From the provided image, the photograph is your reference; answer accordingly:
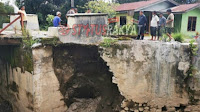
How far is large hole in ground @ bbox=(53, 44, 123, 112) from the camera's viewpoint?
26.1 ft

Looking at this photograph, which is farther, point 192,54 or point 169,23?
point 169,23

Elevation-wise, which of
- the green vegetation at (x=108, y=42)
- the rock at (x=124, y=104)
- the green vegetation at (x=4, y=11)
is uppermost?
the green vegetation at (x=4, y=11)

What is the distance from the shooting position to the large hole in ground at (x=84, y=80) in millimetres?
7953

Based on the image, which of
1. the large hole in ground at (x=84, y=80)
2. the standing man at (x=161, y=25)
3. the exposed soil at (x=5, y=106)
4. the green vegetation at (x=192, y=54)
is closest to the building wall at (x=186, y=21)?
the standing man at (x=161, y=25)

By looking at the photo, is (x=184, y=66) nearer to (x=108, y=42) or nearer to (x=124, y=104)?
(x=124, y=104)

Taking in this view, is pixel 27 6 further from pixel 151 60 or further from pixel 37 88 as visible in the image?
pixel 151 60

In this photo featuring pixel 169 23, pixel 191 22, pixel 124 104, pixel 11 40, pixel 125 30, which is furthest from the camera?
pixel 191 22

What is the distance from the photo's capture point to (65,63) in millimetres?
8148

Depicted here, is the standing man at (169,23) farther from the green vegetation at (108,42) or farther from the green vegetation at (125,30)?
the green vegetation at (108,42)

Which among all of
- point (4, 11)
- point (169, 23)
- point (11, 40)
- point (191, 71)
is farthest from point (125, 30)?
point (4, 11)

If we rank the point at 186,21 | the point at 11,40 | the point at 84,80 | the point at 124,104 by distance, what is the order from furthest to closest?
the point at 186,21 → the point at 84,80 → the point at 11,40 → the point at 124,104

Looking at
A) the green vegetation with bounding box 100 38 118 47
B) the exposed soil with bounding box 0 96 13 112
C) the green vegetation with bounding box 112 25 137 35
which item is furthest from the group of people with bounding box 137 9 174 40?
the exposed soil with bounding box 0 96 13 112

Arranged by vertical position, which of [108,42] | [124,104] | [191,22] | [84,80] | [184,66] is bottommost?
[124,104]

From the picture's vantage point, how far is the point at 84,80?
882 cm
